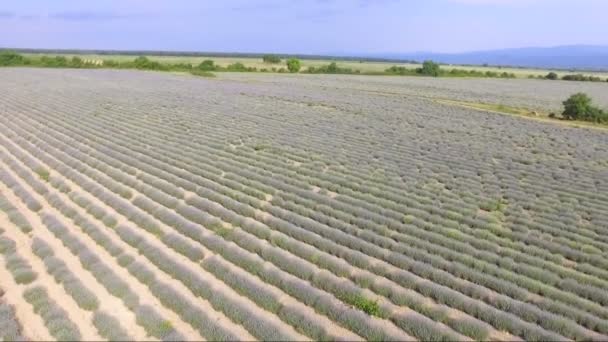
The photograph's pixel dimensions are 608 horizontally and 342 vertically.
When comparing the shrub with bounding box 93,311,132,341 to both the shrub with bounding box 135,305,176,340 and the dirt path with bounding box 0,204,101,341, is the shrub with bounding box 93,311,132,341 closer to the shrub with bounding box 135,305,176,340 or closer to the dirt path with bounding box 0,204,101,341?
the dirt path with bounding box 0,204,101,341

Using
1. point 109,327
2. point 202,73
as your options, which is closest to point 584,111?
point 109,327

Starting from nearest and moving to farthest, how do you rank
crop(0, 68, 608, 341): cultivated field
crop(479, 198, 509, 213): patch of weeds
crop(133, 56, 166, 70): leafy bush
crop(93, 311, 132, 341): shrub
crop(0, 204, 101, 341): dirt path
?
crop(93, 311, 132, 341): shrub
crop(0, 204, 101, 341): dirt path
crop(0, 68, 608, 341): cultivated field
crop(479, 198, 509, 213): patch of weeds
crop(133, 56, 166, 70): leafy bush

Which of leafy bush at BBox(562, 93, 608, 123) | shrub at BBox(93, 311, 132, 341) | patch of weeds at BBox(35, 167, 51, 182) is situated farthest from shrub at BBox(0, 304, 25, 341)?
leafy bush at BBox(562, 93, 608, 123)

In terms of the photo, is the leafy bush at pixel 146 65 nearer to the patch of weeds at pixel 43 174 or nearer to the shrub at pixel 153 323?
the patch of weeds at pixel 43 174

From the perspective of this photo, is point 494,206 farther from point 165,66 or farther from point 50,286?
point 165,66

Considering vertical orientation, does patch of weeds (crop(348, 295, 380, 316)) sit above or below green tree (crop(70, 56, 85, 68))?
→ below

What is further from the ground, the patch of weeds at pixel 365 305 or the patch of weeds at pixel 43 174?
the patch of weeds at pixel 43 174

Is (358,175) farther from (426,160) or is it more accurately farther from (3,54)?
(3,54)

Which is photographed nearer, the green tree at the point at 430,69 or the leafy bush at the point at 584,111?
the leafy bush at the point at 584,111

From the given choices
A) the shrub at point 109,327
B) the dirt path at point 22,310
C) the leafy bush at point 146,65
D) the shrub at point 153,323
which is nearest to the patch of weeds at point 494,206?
the shrub at point 153,323

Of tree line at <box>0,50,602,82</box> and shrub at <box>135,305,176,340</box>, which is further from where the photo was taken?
tree line at <box>0,50,602,82</box>
